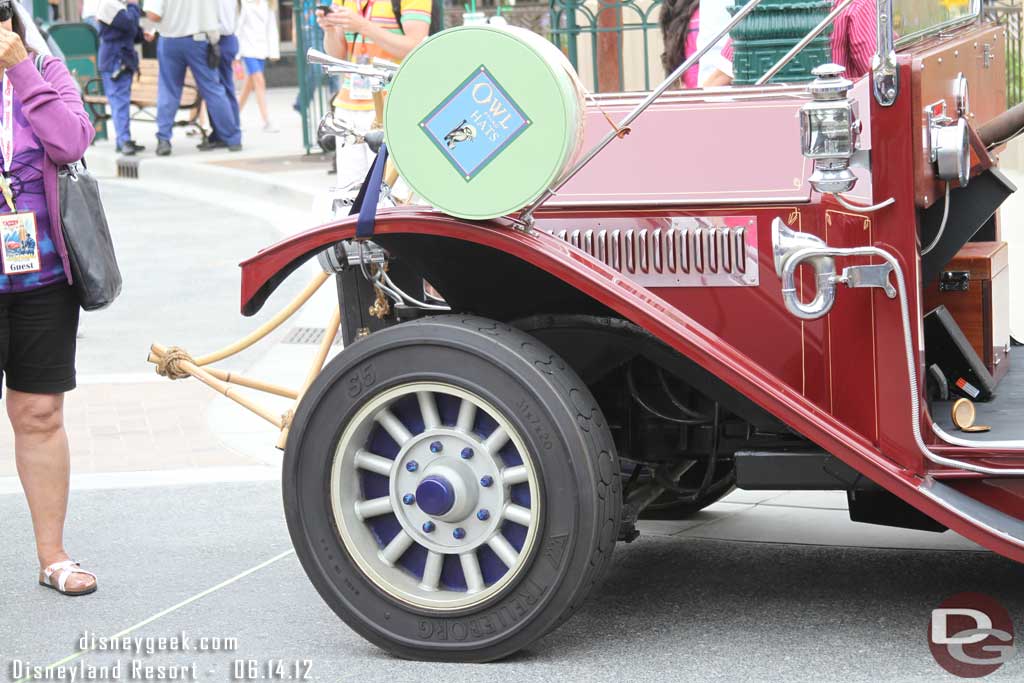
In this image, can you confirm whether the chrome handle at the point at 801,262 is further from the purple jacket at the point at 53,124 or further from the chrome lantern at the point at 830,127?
the purple jacket at the point at 53,124

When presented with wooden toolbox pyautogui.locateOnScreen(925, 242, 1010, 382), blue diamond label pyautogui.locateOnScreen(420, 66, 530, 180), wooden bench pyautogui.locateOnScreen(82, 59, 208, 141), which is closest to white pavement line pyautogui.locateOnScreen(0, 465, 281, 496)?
blue diamond label pyautogui.locateOnScreen(420, 66, 530, 180)

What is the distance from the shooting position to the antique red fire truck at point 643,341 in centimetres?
356

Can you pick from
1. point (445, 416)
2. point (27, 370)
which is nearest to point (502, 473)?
point (445, 416)

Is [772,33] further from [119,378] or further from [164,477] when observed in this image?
[119,378]

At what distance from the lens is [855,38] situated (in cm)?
474

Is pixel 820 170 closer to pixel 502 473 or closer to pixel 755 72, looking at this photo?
pixel 502 473

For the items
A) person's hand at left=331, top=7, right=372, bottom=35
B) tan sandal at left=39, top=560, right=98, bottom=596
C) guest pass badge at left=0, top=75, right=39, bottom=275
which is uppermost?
person's hand at left=331, top=7, right=372, bottom=35

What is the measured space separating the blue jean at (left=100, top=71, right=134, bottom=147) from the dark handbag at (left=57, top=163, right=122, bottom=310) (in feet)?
40.9

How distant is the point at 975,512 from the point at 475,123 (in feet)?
4.65

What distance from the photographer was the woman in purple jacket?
4367 millimetres

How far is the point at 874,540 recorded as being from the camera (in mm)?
4840

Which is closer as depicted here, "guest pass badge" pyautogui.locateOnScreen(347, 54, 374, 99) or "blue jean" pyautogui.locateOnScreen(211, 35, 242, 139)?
"guest pass badge" pyautogui.locateOnScreen(347, 54, 374, 99)

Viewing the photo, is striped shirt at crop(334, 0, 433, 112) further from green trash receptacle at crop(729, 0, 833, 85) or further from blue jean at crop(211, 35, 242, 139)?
blue jean at crop(211, 35, 242, 139)

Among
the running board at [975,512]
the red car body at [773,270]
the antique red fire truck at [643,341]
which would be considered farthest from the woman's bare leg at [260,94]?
the running board at [975,512]
